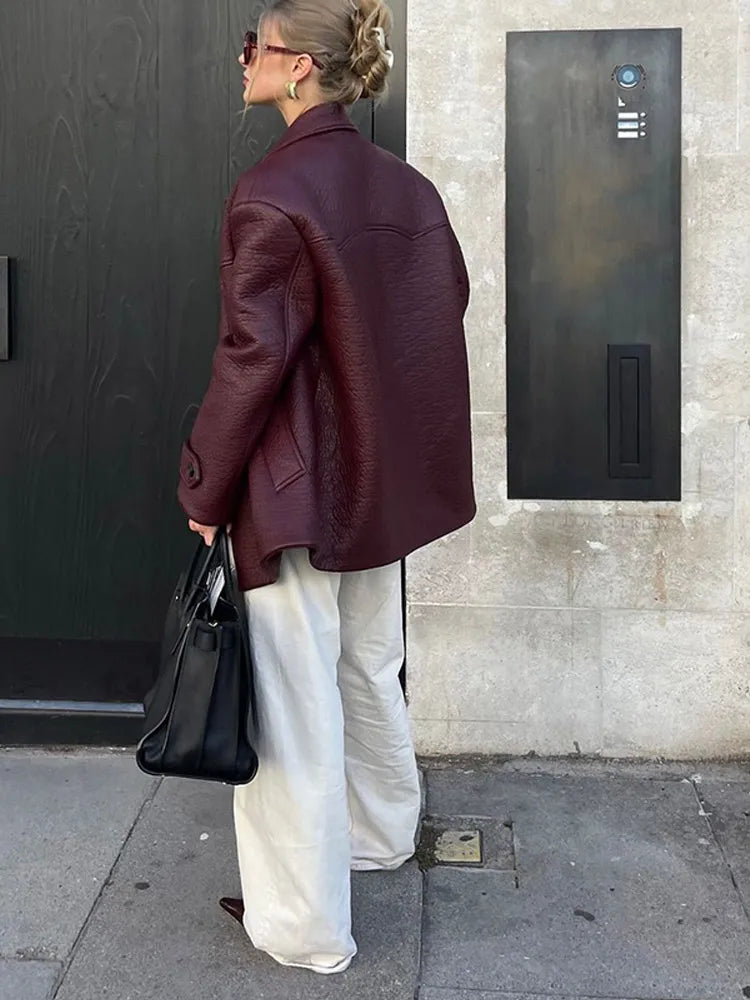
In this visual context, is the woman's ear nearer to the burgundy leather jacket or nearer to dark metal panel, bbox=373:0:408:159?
the burgundy leather jacket

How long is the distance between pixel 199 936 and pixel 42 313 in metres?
2.23

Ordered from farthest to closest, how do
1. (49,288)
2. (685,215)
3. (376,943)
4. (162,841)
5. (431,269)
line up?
(49,288) < (685,215) < (162,841) < (376,943) < (431,269)

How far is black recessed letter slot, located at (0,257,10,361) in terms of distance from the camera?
3.61 metres

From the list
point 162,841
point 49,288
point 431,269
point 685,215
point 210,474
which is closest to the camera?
point 210,474

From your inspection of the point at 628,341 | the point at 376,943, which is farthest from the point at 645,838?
the point at 628,341

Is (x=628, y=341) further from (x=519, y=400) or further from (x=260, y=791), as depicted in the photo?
(x=260, y=791)

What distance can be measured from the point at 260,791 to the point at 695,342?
2123 mm

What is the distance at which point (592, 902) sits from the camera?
2723 millimetres

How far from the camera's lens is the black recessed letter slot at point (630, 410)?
344cm

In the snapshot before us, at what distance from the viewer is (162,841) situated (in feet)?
9.98

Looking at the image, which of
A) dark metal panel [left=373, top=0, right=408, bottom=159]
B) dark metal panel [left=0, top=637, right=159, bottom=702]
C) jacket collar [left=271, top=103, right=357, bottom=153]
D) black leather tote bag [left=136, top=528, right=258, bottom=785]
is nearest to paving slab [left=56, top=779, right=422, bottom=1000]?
black leather tote bag [left=136, top=528, right=258, bottom=785]

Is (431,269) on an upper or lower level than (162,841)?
upper

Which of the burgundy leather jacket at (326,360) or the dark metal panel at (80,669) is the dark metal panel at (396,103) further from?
the dark metal panel at (80,669)

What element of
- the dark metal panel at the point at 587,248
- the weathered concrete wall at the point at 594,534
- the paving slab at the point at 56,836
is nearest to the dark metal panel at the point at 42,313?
the paving slab at the point at 56,836
